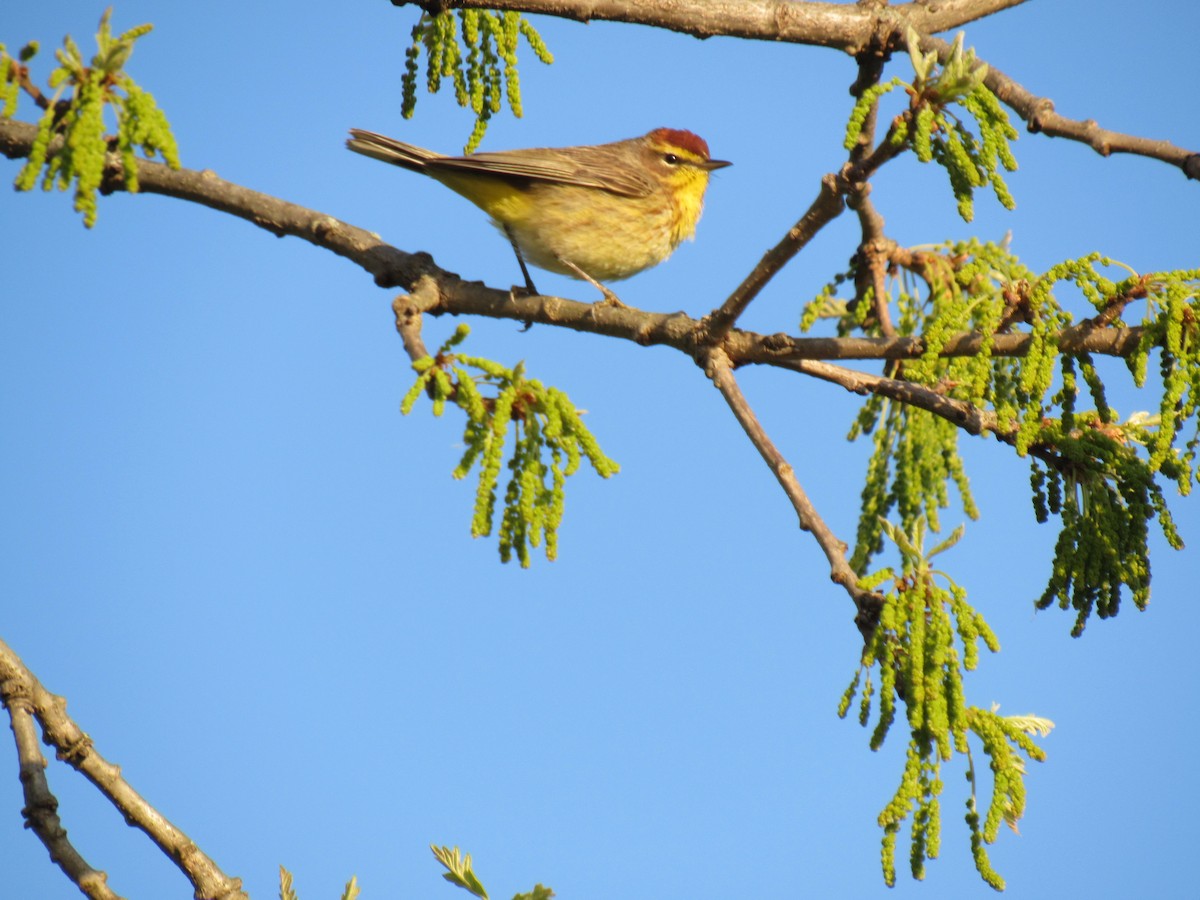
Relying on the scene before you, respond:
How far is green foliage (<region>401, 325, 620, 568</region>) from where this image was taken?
2877mm

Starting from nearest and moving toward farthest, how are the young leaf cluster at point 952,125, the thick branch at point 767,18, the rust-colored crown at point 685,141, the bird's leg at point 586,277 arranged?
1. the young leaf cluster at point 952,125
2. the thick branch at point 767,18
3. the bird's leg at point 586,277
4. the rust-colored crown at point 685,141

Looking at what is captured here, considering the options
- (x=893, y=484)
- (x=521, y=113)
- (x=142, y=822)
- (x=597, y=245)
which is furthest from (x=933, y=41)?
(x=142, y=822)

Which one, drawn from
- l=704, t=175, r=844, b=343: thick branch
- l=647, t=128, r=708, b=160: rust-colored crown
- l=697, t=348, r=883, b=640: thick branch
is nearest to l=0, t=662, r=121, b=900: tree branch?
l=697, t=348, r=883, b=640: thick branch

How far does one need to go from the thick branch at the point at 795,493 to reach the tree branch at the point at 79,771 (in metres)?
1.78

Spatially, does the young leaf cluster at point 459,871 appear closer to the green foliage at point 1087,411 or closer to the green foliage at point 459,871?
the green foliage at point 459,871

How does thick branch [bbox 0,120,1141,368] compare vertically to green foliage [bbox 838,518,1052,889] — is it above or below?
above

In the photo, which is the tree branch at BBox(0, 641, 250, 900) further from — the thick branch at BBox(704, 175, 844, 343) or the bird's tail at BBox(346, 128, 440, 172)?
the bird's tail at BBox(346, 128, 440, 172)

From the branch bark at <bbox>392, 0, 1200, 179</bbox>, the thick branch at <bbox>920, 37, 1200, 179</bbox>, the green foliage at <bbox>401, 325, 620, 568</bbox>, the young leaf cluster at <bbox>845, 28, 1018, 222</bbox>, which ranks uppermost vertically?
the branch bark at <bbox>392, 0, 1200, 179</bbox>

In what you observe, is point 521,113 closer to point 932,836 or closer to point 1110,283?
point 1110,283

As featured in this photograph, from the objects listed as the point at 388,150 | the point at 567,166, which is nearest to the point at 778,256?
the point at 388,150

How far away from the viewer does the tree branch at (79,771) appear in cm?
279

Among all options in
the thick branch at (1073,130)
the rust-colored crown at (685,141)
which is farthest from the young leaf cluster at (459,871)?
the rust-colored crown at (685,141)

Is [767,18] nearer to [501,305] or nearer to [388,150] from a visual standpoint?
A: [501,305]

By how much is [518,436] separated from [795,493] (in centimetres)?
82
